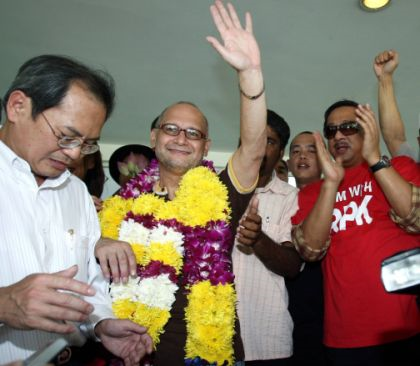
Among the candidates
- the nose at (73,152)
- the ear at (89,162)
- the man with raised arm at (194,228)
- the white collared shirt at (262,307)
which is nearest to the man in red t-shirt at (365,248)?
the white collared shirt at (262,307)

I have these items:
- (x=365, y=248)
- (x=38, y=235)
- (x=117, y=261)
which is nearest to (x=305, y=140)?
(x=365, y=248)

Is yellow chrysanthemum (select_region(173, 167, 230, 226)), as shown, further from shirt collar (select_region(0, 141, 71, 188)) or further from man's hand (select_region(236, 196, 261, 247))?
shirt collar (select_region(0, 141, 71, 188))

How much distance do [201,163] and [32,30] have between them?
2609 mm

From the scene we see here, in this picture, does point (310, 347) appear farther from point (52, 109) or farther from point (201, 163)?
point (52, 109)

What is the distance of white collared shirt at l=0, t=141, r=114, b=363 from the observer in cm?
136

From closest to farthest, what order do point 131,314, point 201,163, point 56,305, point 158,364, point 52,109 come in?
point 56,305 < point 52,109 < point 158,364 < point 131,314 < point 201,163

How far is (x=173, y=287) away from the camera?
1.83 metres

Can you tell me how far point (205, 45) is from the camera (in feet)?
13.1

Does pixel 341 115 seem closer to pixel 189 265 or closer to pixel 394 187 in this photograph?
pixel 394 187

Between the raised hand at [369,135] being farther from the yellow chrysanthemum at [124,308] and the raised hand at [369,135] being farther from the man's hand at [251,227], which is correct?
the yellow chrysanthemum at [124,308]

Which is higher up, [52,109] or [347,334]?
[52,109]

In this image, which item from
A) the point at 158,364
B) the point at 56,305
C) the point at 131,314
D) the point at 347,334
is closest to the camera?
the point at 56,305

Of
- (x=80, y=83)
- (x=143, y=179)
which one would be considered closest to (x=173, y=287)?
(x=143, y=179)

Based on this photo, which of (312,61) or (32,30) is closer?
(32,30)
